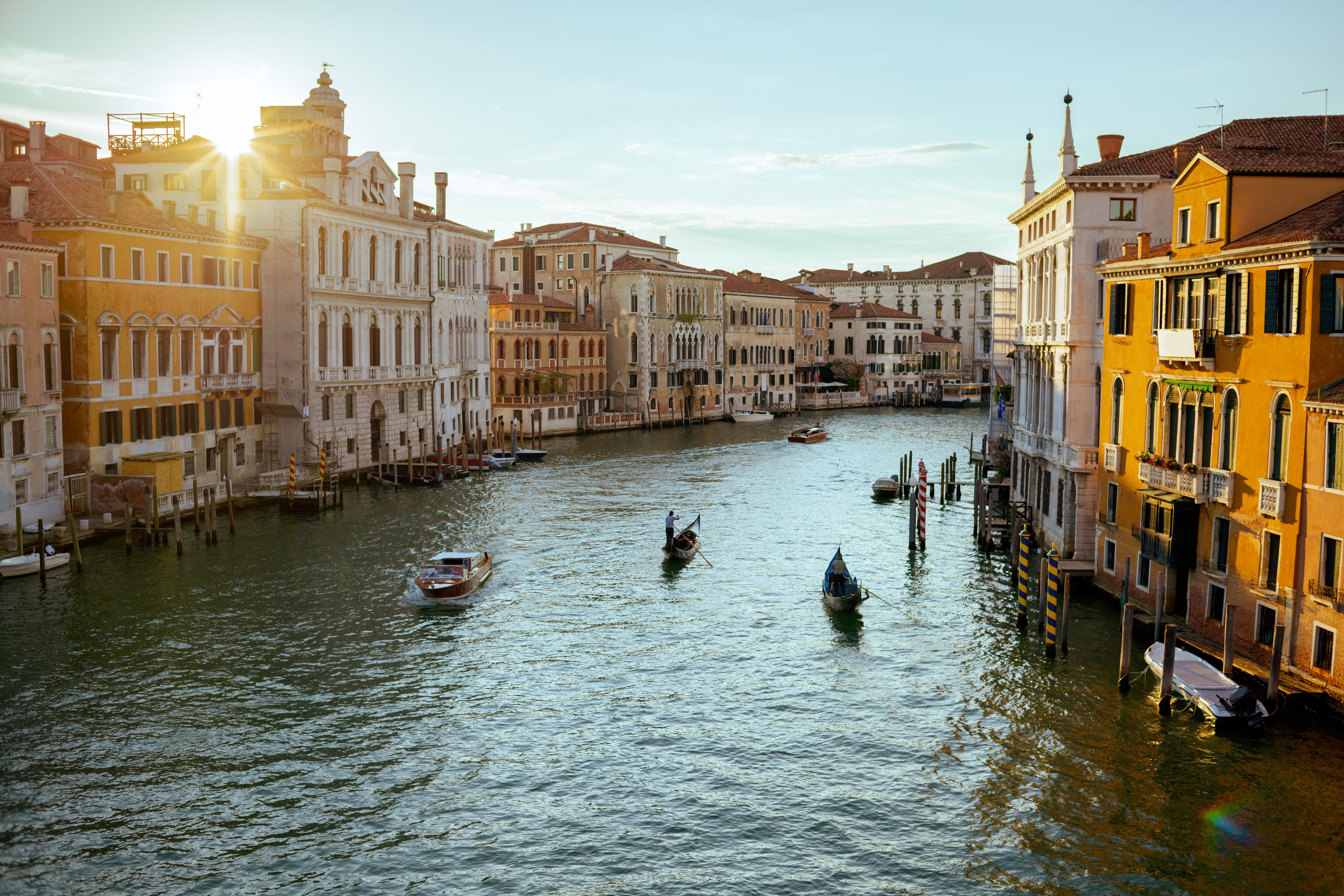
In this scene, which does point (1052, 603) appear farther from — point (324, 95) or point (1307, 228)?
point (324, 95)

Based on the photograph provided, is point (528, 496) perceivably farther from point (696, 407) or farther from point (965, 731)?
point (696, 407)

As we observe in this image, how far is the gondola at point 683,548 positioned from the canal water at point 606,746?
918mm

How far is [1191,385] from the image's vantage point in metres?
20.6

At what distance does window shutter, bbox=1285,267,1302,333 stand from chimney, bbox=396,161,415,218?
37.4 meters

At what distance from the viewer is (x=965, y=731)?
1811 centimetres

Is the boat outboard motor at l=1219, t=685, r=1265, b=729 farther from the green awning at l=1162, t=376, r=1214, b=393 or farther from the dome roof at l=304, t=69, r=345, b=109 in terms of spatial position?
the dome roof at l=304, t=69, r=345, b=109

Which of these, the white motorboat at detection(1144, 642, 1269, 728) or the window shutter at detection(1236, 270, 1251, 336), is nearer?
A: the white motorboat at detection(1144, 642, 1269, 728)

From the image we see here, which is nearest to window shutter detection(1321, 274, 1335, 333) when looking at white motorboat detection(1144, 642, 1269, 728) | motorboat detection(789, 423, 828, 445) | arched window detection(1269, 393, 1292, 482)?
arched window detection(1269, 393, 1292, 482)

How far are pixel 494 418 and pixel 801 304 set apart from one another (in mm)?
39392

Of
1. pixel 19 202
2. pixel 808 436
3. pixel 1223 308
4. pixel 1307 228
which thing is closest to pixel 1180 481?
pixel 1223 308

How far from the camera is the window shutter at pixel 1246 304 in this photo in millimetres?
18922

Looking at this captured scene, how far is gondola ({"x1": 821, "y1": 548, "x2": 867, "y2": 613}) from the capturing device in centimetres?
2509

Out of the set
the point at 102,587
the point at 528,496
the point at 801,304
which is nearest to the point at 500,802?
the point at 102,587

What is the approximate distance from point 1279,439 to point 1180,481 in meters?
2.52
